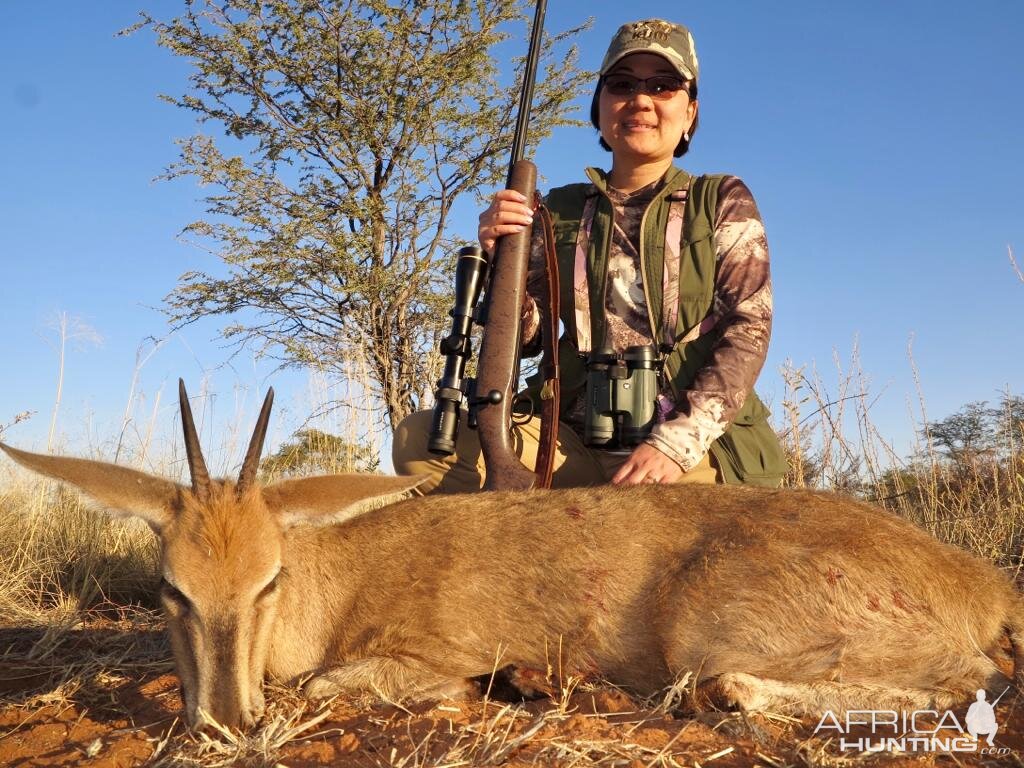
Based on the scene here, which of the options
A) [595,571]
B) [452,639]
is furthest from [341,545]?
[595,571]

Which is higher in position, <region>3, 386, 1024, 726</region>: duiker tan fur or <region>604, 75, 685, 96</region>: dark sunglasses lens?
<region>604, 75, 685, 96</region>: dark sunglasses lens

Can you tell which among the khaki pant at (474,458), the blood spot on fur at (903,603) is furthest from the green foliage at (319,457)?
the blood spot on fur at (903,603)

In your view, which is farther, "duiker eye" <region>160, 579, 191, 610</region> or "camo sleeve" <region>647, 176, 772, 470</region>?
"camo sleeve" <region>647, 176, 772, 470</region>

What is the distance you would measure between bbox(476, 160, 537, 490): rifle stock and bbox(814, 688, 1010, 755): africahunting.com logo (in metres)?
2.34

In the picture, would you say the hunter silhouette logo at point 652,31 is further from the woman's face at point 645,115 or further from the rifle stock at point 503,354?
the rifle stock at point 503,354

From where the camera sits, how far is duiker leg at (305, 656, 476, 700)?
3.76 m

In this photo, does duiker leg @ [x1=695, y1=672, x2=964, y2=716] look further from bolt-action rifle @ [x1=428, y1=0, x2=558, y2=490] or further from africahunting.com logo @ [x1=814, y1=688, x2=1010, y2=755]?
bolt-action rifle @ [x1=428, y1=0, x2=558, y2=490]

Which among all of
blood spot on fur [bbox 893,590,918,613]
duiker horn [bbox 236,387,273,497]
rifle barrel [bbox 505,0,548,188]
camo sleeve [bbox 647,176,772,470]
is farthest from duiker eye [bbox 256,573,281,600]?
rifle barrel [bbox 505,0,548,188]

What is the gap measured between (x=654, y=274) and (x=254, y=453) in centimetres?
303

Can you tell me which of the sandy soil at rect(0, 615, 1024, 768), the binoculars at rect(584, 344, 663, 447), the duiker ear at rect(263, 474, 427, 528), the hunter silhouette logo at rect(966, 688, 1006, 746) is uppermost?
the binoculars at rect(584, 344, 663, 447)

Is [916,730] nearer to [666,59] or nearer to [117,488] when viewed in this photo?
[117,488]

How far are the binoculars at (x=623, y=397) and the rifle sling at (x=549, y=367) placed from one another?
9.2 inches

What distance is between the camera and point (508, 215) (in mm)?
5793

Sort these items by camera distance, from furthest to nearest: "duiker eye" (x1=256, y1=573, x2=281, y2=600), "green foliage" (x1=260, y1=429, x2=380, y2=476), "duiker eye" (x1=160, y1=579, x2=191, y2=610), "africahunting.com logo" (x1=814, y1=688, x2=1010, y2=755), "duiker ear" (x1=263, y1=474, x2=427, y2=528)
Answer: "green foliage" (x1=260, y1=429, x2=380, y2=476) < "duiker ear" (x1=263, y1=474, x2=427, y2=528) < "duiker eye" (x1=256, y1=573, x2=281, y2=600) < "duiker eye" (x1=160, y1=579, x2=191, y2=610) < "africahunting.com logo" (x1=814, y1=688, x2=1010, y2=755)
